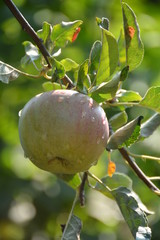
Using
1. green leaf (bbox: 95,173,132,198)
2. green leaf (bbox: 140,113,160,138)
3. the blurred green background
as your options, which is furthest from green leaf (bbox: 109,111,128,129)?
the blurred green background

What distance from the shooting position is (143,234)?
142cm

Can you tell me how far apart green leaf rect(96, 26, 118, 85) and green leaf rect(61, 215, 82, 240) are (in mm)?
405

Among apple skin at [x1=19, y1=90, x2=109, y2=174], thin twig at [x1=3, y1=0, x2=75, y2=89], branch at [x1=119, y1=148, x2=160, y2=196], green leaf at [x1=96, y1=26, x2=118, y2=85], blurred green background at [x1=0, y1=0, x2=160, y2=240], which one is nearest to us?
apple skin at [x1=19, y1=90, x2=109, y2=174]

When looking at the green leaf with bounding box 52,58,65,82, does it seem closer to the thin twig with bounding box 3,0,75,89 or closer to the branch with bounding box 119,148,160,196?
the thin twig with bounding box 3,0,75,89

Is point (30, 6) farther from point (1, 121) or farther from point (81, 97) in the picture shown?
point (81, 97)

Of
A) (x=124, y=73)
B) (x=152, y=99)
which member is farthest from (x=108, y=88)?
(x=152, y=99)

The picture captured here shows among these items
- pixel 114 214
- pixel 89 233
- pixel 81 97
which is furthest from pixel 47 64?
pixel 114 214

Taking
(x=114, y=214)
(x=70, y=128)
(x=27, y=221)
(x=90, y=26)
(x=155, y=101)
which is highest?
(x=70, y=128)

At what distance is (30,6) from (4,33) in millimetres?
240

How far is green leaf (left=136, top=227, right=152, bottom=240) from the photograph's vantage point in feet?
4.59

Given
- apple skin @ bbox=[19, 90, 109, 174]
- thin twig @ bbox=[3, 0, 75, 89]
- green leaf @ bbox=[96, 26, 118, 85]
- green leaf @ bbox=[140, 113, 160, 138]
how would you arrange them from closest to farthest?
apple skin @ bbox=[19, 90, 109, 174] < green leaf @ bbox=[96, 26, 118, 85] < thin twig @ bbox=[3, 0, 75, 89] < green leaf @ bbox=[140, 113, 160, 138]

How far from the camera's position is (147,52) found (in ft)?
10.7

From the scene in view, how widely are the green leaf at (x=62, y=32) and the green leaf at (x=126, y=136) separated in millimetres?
349

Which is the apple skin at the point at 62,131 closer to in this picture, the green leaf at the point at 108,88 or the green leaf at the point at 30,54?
the green leaf at the point at 108,88
